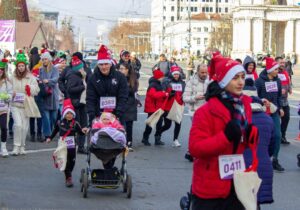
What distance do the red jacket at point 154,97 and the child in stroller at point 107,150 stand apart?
545 cm

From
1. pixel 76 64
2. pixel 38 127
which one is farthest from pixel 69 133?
pixel 38 127

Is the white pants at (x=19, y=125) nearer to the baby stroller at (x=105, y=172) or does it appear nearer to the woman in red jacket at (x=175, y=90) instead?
the woman in red jacket at (x=175, y=90)

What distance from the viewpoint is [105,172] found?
1009 centimetres

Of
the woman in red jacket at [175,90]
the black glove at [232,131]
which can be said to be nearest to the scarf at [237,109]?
the black glove at [232,131]

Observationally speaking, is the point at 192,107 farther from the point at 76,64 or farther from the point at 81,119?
the point at 76,64

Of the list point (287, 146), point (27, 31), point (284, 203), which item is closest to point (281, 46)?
point (27, 31)

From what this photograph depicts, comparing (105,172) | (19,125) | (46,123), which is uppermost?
(19,125)

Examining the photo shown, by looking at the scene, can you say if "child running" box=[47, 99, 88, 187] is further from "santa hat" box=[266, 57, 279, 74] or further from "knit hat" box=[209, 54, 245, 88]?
"knit hat" box=[209, 54, 245, 88]

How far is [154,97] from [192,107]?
2.31m

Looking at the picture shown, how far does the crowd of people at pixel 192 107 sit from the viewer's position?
5.59 m

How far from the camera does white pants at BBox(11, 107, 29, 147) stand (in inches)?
545

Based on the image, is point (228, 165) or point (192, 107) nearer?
point (228, 165)

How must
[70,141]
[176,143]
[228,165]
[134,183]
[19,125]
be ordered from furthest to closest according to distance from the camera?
[176,143] → [19,125] → [134,183] → [70,141] → [228,165]

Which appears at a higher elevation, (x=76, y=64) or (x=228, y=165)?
(x=76, y=64)
